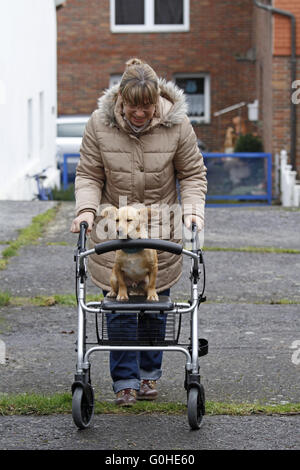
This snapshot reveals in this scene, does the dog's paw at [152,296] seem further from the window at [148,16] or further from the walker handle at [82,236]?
the window at [148,16]

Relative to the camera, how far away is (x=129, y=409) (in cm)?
561

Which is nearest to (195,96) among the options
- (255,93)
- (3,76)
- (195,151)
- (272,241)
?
(255,93)

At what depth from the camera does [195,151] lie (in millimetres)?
5707

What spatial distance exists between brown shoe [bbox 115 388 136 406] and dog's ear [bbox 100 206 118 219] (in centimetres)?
99

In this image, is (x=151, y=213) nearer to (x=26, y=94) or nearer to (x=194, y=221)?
(x=194, y=221)

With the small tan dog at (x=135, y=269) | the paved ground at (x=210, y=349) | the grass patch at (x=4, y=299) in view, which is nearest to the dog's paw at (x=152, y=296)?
the small tan dog at (x=135, y=269)

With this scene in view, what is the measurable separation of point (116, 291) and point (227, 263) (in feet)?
15.6

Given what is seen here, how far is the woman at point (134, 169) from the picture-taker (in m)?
5.57

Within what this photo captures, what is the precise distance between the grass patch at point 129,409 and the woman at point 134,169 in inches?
3.6

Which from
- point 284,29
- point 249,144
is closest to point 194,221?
point 284,29

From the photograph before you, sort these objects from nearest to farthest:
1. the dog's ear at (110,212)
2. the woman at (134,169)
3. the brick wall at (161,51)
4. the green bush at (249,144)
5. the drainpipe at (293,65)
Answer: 1. the dog's ear at (110,212)
2. the woman at (134,169)
3. the drainpipe at (293,65)
4. the green bush at (249,144)
5. the brick wall at (161,51)

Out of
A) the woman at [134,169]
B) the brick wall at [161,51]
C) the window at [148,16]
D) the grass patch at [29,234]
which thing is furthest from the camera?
the window at [148,16]

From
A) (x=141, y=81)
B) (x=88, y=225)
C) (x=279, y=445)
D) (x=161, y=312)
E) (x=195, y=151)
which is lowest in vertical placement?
(x=279, y=445)
